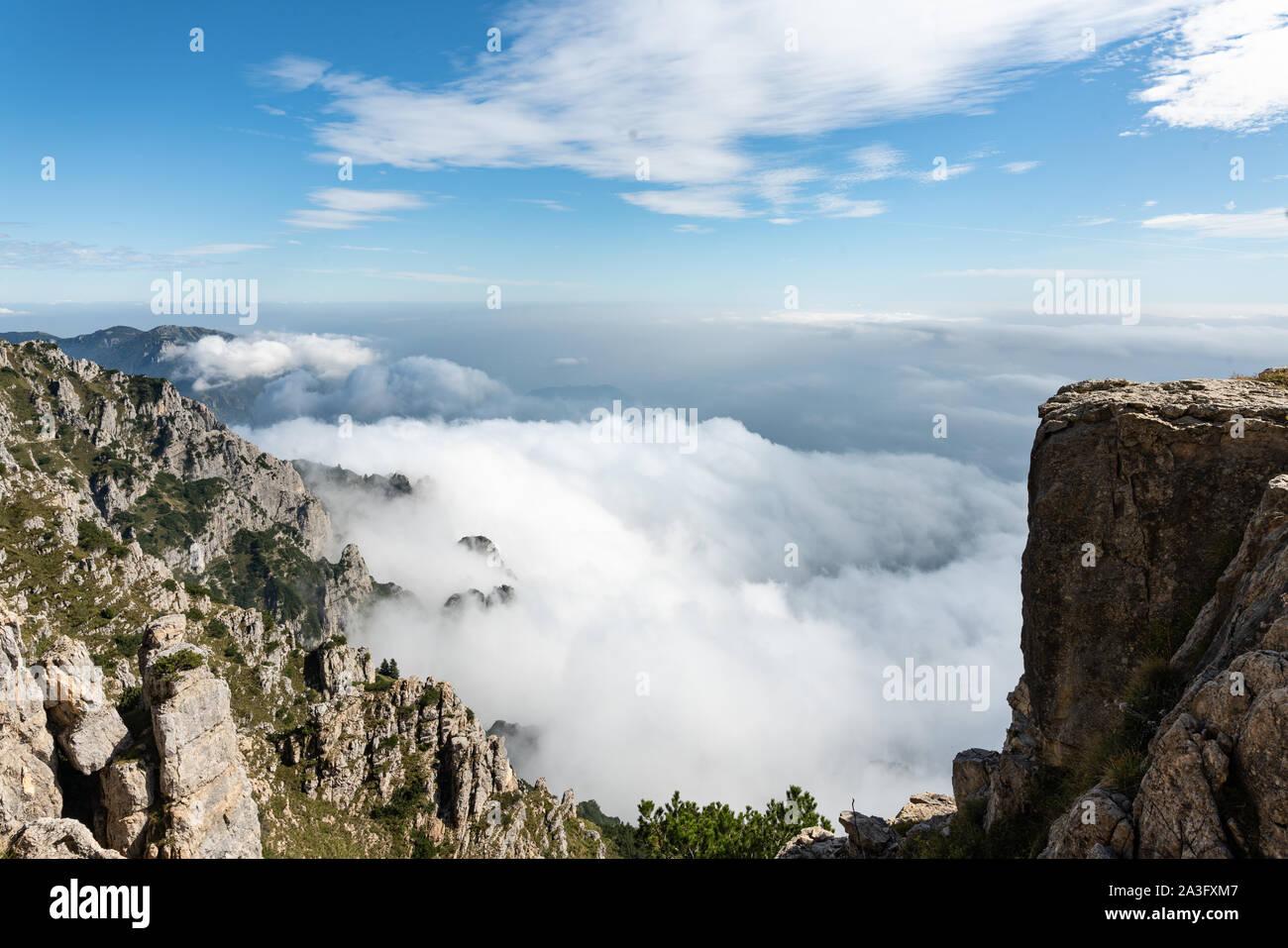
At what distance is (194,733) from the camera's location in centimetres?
4134

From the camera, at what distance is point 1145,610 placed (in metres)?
19.5

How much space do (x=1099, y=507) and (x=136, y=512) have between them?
228025 mm

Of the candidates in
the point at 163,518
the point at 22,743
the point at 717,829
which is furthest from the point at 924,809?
the point at 163,518

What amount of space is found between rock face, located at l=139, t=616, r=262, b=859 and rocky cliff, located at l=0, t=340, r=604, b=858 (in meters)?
0.12

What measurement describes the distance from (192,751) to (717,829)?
3551 centimetres

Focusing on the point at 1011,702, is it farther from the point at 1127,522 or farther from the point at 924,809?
the point at 1127,522

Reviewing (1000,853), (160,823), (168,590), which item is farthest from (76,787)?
(168,590)

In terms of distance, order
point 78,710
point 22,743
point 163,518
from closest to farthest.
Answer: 1. point 22,743
2. point 78,710
3. point 163,518

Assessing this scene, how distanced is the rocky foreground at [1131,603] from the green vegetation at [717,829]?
8.61 meters

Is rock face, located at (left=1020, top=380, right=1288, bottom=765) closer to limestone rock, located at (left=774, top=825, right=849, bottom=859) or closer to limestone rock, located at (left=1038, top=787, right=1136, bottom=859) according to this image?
limestone rock, located at (left=1038, top=787, right=1136, bottom=859)

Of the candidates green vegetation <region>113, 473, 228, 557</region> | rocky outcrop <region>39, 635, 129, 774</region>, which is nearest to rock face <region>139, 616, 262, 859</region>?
rocky outcrop <region>39, 635, 129, 774</region>

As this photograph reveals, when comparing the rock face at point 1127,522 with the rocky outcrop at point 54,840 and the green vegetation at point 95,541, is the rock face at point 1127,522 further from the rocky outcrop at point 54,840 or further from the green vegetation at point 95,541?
the green vegetation at point 95,541

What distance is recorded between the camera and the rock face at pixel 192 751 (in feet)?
130
